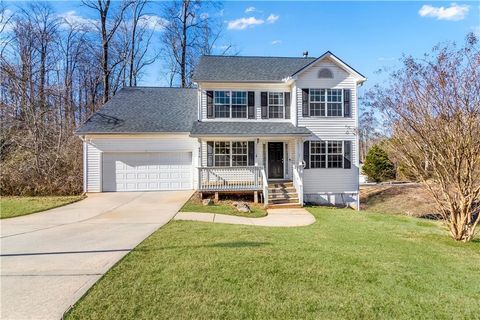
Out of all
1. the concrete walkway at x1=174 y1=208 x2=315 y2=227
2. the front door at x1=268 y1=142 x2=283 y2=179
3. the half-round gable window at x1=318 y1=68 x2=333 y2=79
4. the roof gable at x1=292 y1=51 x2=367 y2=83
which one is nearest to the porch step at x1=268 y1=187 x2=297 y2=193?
the front door at x1=268 y1=142 x2=283 y2=179

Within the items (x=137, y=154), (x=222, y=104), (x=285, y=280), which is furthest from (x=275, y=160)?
(x=285, y=280)

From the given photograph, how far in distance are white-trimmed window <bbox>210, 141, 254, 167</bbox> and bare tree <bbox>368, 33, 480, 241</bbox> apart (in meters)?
7.93

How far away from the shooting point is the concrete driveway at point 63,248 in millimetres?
3564

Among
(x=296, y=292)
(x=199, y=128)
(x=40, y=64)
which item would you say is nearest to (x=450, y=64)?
(x=296, y=292)

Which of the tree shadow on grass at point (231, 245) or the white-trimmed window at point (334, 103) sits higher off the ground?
the white-trimmed window at point (334, 103)

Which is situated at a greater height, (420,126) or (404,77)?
(404,77)

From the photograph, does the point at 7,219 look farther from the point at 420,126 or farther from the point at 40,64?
the point at 40,64

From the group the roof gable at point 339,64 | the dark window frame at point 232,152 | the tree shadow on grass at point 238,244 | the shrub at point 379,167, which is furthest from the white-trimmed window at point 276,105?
the shrub at point 379,167

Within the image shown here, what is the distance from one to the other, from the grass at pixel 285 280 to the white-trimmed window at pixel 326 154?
24.8ft

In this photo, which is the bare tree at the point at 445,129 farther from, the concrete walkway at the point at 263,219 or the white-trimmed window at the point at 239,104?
the white-trimmed window at the point at 239,104

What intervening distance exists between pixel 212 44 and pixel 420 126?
26.2 meters

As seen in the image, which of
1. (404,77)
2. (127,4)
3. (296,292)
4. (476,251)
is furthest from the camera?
(127,4)

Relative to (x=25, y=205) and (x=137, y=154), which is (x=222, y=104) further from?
(x=25, y=205)

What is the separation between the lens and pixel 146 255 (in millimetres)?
5105
